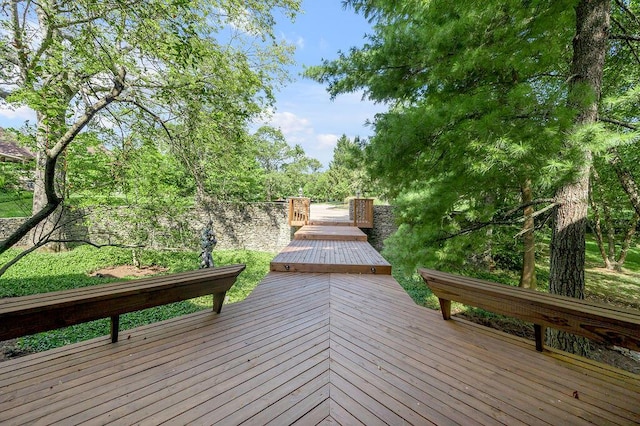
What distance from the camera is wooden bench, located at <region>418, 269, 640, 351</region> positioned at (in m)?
1.42

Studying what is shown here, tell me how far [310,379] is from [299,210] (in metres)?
8.94

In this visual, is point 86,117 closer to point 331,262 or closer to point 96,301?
point 96,301

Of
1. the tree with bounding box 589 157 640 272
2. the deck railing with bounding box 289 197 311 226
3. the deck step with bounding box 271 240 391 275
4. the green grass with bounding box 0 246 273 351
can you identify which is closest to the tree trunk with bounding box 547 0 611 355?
the deck step with bounding box 271 240 391 275

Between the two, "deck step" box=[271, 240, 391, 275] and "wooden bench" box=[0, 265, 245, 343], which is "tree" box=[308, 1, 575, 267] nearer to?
"deck step" box=[271, 240, 391, 275]

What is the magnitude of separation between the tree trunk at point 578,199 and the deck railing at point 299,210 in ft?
26.2

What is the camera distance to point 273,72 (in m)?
6.21

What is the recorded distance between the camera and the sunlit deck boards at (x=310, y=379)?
4.24 ft

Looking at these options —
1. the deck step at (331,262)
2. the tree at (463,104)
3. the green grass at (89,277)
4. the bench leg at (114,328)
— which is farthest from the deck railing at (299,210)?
the bench leg at (114,328)

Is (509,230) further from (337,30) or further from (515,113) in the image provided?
(337,30)

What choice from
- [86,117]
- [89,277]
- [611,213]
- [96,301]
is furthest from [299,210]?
[611,213]

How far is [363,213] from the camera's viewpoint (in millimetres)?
10078

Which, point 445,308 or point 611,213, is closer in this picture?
point 445,308

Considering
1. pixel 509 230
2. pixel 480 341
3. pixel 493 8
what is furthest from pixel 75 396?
pixel 509 230

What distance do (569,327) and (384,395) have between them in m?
1.29
